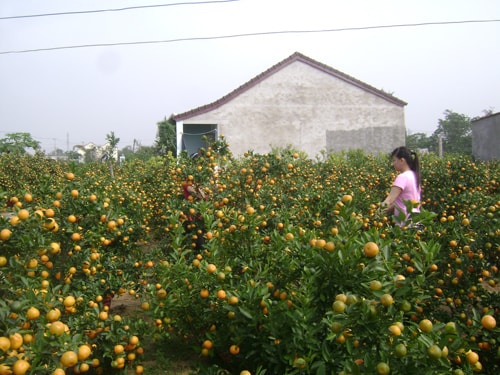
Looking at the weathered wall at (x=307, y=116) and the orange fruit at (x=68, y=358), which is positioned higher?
the weathered wall at (x=307, y=116)

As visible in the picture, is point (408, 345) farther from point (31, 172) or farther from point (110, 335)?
point (31, 172)

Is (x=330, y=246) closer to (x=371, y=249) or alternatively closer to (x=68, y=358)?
(x=371, y=249)

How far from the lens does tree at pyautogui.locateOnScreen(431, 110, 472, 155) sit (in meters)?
38.6

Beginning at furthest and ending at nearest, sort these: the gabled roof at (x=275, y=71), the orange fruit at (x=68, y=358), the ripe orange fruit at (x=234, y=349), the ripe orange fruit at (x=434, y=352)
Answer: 1. the gabled roof at (x=275, y=71)
2. the ripe orange fruit at (x=234, y=349)
3. the orange fruit at (x=68, y=358)
4. the ripe orange fruit at (x=434, y=352)

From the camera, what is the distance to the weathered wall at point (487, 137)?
1592 cm

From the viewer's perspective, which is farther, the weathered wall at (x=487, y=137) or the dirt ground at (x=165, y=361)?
the weathered wall at (x=487, y=137)

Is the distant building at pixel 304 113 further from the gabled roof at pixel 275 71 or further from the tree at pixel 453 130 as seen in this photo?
the tree at pixel 453 130

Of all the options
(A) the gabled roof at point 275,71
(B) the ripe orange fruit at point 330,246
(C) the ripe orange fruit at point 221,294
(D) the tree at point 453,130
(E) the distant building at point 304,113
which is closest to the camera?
(B) the ripe orange fruit at point 330,246

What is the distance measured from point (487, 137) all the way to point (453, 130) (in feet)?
85.4

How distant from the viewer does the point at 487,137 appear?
1659 cm

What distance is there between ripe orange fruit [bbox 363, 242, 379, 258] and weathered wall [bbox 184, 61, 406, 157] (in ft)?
53.4

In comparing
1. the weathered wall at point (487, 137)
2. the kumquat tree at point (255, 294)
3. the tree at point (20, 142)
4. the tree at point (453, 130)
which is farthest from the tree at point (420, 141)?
the kumquat tree at point (255, 294)

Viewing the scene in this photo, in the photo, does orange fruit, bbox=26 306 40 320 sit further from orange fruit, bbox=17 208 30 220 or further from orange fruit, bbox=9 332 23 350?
orange fruit, bbox=17 208 30 220

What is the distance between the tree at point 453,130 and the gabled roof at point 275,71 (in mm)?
23486
